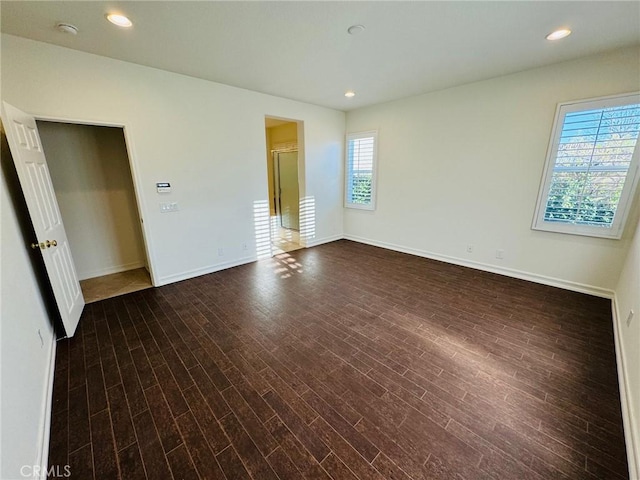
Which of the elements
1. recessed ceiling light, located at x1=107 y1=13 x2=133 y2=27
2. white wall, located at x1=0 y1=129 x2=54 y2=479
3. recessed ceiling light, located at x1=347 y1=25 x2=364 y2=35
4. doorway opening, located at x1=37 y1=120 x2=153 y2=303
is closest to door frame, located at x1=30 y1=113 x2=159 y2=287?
doorway opening, located at x1=37 y1=120 x2=153 y2=303

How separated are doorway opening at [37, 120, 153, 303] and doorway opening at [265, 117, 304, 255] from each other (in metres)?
2.74

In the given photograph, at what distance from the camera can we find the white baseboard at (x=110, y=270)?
12.5 ft

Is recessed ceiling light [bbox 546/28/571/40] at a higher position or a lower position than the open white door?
higher

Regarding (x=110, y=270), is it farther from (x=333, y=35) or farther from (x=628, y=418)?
(x=628, y=418)

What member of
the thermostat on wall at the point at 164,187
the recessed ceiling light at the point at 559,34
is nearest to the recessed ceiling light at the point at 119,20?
the thermostat on wall at the point at 164,187

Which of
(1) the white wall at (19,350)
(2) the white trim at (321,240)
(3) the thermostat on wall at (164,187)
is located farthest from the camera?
(2) the white trim at (321,240)

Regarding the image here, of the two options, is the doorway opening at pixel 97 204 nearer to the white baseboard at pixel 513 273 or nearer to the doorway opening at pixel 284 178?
the doorway opening at pixel 284 178

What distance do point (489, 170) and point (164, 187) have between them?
4533mm

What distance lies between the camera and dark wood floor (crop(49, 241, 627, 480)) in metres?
1.42

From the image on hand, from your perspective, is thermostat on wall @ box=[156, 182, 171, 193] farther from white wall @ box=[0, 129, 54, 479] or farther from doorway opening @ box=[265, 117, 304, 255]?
doorway opening @ box=[265, 117, 304, 255]

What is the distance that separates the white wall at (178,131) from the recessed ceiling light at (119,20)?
89 centimetres

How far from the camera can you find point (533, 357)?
218 cm

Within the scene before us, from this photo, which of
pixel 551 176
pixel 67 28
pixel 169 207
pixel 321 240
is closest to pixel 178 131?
pixel 169 207

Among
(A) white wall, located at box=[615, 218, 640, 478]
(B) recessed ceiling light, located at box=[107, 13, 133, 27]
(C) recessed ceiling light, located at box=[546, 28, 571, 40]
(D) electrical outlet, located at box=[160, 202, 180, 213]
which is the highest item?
(B) recessed ceiling light, located at box=[107, 13, 133, 27]
